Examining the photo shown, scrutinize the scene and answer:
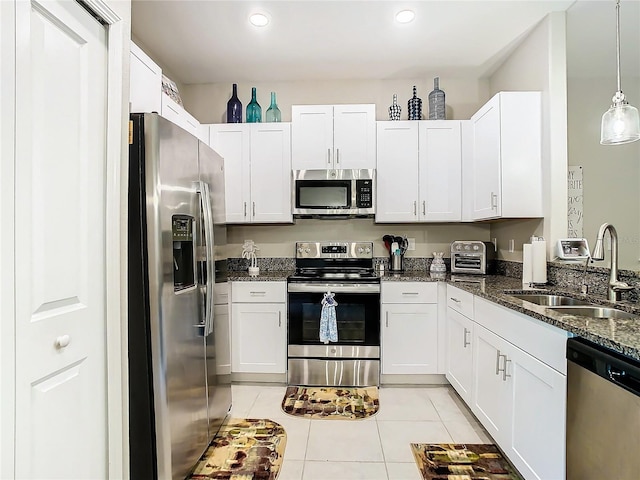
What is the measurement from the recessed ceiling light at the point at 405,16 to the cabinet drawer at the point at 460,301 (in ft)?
6.34

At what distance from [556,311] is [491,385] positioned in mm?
650

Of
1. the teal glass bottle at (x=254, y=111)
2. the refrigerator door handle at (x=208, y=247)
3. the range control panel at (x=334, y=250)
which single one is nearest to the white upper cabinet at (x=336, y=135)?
the teal glass bottle at (x=254, y=111)

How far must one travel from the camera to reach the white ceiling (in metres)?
2.47

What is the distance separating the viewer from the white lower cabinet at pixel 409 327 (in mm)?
A: 3072

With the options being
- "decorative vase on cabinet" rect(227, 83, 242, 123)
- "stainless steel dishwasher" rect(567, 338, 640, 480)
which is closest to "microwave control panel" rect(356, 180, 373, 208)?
"decorative vase on cabinet" rect(227, 83, 242, 123)

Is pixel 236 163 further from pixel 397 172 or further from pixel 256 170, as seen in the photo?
pixel 397 172

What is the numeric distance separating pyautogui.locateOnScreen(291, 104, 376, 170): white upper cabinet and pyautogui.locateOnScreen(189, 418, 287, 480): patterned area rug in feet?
6.94

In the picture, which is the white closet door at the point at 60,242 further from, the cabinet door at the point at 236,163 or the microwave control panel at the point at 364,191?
the microwave control panel at the point at 364,191

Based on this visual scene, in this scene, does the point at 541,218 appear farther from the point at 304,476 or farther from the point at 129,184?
the point at 129,184

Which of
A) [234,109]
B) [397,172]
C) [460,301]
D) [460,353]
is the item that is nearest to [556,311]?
[460,301]

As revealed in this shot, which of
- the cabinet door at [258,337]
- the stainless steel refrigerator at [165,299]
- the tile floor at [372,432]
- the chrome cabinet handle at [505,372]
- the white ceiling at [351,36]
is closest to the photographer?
the stainless steel refrigerator at [165,299]

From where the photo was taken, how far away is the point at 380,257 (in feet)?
12.0

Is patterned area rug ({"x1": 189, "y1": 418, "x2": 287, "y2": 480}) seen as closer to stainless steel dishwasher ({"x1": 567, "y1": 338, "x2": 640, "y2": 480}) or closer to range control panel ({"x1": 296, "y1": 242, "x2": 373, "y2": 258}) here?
stainless steel dishwasher ({"x1": 567, "y1": 338, "x2": 640, "y2": 480})

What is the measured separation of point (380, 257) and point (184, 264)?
85.6 inches
